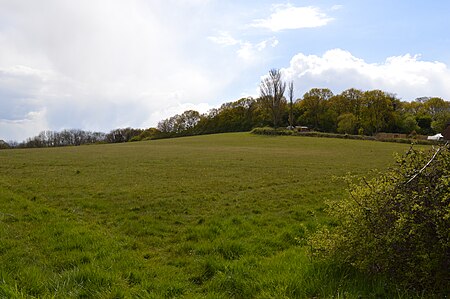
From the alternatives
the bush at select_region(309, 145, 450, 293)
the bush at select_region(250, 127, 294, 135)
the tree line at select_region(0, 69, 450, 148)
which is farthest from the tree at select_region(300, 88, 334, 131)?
the bush at select_region(309, 145, 450, 293)

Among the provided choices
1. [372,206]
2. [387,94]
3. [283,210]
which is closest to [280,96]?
[387,94]

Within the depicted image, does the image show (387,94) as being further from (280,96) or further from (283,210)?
(283,210)

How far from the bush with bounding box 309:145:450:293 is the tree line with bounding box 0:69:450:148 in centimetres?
7203

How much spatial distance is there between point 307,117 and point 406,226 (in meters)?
96.5

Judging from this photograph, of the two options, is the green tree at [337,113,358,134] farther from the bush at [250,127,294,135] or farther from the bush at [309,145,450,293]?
the bush at [309,145,450,293]

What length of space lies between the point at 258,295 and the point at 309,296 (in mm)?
648

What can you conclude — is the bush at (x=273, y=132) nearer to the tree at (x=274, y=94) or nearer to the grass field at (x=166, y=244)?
the tree at (x=274, y=94)

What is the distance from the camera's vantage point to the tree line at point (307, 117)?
3241 inches

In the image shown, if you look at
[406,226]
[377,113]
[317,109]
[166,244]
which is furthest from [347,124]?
[406,226]

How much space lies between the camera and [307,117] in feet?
316

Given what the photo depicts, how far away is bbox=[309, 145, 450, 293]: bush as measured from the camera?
11.5ft

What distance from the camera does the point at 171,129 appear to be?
387ft

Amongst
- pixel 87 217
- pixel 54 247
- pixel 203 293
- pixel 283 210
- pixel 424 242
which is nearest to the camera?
pixel 424 242

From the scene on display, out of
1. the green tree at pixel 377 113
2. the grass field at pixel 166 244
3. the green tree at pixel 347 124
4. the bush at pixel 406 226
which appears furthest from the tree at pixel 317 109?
the bush at pixel 406 226
